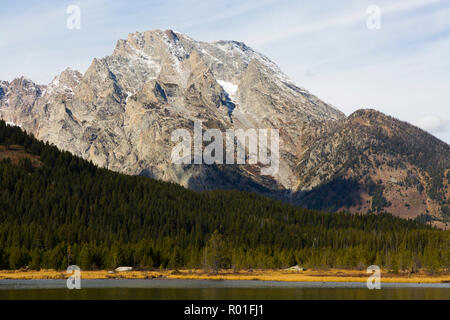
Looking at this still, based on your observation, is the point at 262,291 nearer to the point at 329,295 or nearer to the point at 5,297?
the point at 329,295
